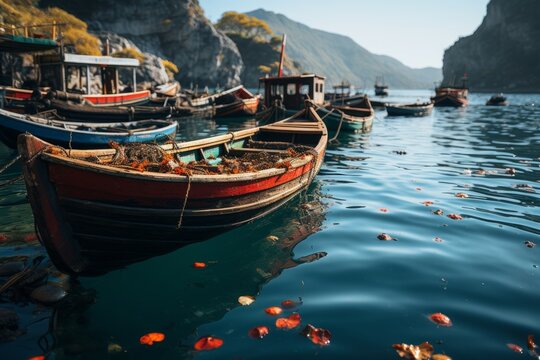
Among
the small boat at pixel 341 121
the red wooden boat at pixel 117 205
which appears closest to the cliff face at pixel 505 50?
the small boat at pixel 341 121

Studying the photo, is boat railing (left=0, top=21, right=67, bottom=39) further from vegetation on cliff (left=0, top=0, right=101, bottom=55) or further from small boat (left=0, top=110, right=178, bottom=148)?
small boat (left=0, top=110, right=178, bottom=148)

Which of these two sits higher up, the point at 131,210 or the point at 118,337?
the point at 131,210

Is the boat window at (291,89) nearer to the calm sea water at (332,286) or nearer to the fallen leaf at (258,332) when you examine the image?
the calm sea water at (332,286)

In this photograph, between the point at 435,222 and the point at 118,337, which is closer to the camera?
the point at 118,337

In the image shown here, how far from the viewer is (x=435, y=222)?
683 centimetres

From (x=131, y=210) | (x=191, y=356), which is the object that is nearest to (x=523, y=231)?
(x=191, y=356)

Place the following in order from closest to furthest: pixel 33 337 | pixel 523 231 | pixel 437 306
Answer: pixel 33 337 → pixel 437 306 → pixel 523 231

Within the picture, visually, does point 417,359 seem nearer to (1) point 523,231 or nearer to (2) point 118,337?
(2) point 118,337

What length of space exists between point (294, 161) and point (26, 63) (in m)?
41.9

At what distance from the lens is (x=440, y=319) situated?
12.6 feet

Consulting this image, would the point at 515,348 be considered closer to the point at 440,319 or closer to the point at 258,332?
the point at 440,319

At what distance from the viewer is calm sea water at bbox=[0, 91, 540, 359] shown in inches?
136

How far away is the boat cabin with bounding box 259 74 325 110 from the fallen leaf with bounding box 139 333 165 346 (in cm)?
1786

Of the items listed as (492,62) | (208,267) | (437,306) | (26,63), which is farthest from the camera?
(492,62)
